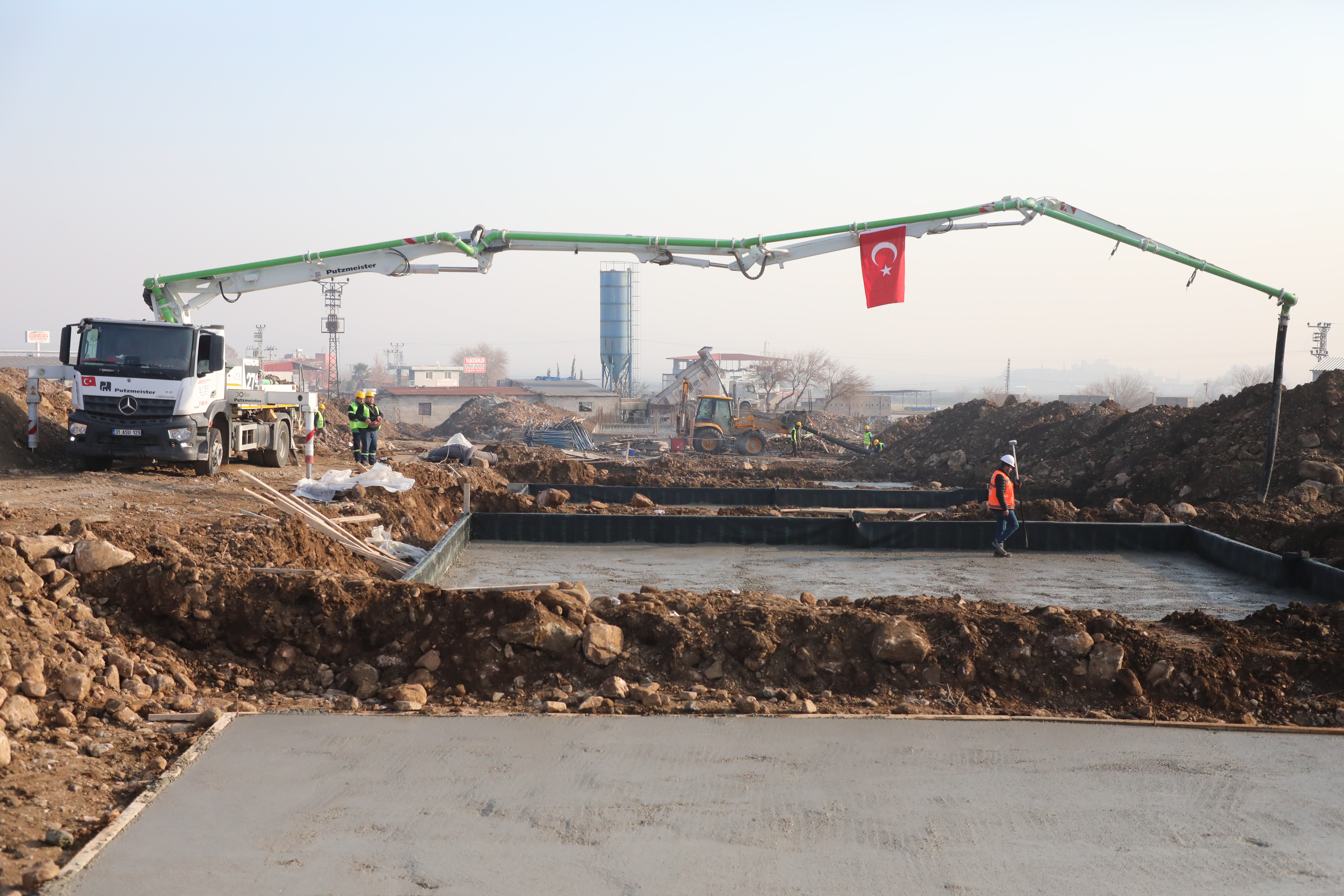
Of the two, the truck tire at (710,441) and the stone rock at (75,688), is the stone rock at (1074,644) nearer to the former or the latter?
the stone rock at (75,688)

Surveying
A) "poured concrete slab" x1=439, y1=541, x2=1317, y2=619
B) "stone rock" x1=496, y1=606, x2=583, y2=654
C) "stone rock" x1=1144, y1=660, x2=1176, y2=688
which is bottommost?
"poured concrete slab" x1=439, y1=541, x2=1317, y2=619

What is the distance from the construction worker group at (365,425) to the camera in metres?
15.9

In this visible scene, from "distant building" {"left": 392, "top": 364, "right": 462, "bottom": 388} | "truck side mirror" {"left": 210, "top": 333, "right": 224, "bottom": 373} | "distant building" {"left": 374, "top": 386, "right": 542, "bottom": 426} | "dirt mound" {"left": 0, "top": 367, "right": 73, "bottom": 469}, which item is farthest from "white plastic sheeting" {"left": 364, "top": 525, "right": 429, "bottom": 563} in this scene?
"distant building" {"left": 392, "top": 364, "right": 462, "bottom": 388}

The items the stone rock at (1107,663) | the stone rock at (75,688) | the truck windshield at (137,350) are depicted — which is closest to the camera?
the stone rock at (75,688)

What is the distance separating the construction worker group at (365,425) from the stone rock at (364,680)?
9.68 m

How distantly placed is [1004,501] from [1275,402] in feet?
15.0

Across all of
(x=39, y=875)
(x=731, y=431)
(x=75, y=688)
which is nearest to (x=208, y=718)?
(x=75, y=688)

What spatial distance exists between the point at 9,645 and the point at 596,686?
3397 millimetres

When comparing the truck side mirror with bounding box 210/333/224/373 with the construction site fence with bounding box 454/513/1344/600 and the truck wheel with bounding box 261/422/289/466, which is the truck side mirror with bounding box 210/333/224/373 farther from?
the construction site fence with bounding box 454/513/1344/600

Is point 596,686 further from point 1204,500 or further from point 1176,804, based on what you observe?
point 1204,500

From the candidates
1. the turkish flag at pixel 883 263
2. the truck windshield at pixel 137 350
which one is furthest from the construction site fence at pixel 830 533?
the truck windshield at pixel 137 350

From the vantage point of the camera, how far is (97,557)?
22.7 ft

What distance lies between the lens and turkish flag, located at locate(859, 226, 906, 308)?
12.3m

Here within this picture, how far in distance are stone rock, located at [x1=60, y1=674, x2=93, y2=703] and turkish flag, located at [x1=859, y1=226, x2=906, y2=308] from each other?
9366 millimetres
